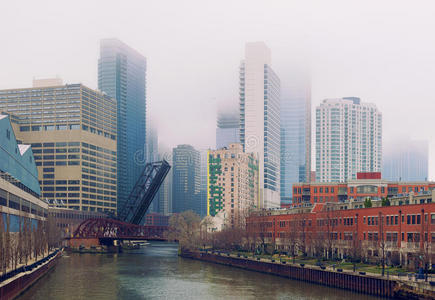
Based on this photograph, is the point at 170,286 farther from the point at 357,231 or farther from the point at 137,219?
the point at 137,219

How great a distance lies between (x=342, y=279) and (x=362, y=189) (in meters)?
A: 64.6

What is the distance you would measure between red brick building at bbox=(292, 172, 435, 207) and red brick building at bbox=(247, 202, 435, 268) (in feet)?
44.0

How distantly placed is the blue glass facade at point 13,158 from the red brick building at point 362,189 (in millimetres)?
55636

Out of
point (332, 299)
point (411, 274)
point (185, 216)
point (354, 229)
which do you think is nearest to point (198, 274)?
point (354, 229)

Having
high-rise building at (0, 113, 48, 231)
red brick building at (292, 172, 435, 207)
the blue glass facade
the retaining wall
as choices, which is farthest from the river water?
red brick building at (292, 172, 435, 207)

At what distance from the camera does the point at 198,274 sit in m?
94.6

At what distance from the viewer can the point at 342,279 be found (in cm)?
6938

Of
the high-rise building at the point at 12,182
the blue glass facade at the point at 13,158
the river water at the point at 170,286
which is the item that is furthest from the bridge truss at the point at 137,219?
the river water at the point at 170,286

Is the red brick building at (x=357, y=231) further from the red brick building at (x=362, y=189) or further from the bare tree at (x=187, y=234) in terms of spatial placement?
the bare tree at (x=187, y=234)

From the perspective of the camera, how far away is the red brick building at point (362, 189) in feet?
421

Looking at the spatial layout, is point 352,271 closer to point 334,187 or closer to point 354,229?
point 354,229

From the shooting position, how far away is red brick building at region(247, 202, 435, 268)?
7019 cm

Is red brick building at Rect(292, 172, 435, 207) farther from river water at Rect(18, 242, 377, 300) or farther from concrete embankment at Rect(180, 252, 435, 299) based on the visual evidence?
river water at Rect(18, 242, 377, 300)

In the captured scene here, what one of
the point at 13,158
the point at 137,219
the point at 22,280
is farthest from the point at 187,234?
the point at 22,280
